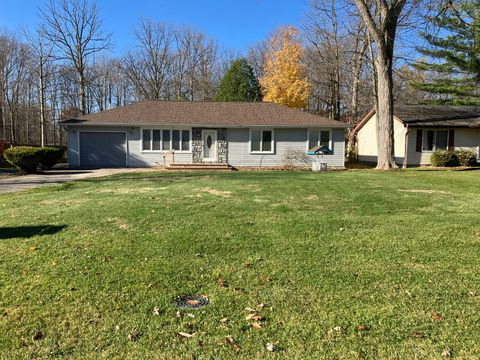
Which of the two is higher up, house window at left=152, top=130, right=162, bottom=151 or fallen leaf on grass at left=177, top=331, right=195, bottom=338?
house window at left=152, top=130, right=162, bottom=151

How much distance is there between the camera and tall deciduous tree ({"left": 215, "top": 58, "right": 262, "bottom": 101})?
1232 inches

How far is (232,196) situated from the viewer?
30.1 ft

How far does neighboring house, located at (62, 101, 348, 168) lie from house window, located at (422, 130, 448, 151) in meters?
5.89

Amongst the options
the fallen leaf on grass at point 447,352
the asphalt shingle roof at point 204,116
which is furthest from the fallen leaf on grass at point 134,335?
the asphalt shingle roof at point 204,116

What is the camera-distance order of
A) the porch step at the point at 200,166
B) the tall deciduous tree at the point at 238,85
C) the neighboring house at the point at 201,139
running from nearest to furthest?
the porch step at the point at 200,166 → the neighboring house at the point at 201,139 → the tall deciduous tree at the point at 238,85

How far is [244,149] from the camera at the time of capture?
22.1 m

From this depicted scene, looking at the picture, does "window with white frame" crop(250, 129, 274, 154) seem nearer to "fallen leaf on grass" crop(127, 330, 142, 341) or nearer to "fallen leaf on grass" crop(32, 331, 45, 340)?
"fallen leaf on grass" crop(127, 330, 142, 341)

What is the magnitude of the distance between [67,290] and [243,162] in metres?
18.5

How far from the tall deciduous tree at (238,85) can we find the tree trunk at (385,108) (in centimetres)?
1384

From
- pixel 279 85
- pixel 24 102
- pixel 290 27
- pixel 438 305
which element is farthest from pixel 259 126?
pixel 24 102

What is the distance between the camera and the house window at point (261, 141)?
22.0 m

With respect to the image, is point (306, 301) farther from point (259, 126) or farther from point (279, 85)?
point (279, 85)

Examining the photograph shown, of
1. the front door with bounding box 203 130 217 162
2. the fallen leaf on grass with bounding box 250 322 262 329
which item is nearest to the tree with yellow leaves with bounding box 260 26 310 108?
the front door with bounding box 203 130 217 162

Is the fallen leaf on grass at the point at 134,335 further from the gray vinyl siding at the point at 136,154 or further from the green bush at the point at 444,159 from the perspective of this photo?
the green bush at the point at 444,159
